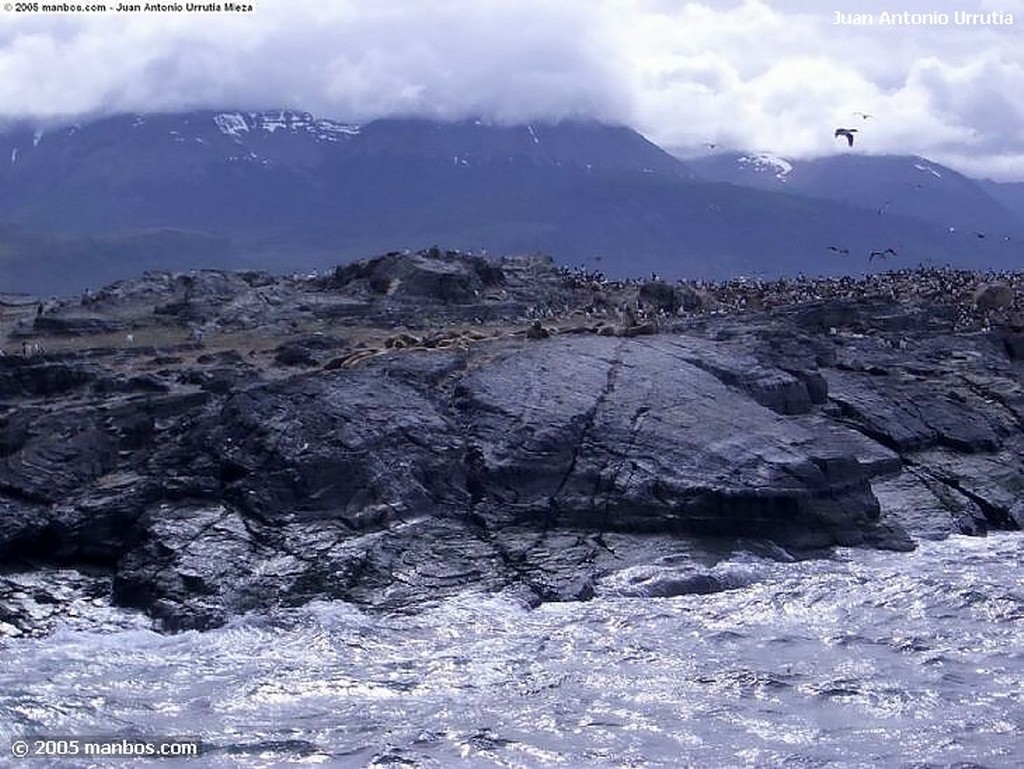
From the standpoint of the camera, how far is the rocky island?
104 ft

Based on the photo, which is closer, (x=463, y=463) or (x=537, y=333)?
(x=463, y=463)

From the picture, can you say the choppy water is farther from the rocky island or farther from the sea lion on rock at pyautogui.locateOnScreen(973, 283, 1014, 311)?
the sea lion on rock at pyautogui.locateOnScreen(973, 283, 1014, 311)

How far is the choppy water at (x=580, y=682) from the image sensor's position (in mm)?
23906

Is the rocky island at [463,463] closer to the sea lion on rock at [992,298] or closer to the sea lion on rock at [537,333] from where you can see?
the sea lion on rock at [537,333]

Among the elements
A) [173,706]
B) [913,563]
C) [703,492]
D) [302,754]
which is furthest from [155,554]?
[913,563]

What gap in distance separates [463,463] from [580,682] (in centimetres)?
967

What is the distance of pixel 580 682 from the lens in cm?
2692

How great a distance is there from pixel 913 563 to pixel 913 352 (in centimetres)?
1758

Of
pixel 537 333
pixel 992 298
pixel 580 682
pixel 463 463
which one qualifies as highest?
pixel 992 298

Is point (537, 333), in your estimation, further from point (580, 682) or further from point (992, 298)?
point (992, 298)

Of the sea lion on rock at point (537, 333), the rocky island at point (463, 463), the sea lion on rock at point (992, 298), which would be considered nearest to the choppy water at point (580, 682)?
the rocky island at point (463, 463)

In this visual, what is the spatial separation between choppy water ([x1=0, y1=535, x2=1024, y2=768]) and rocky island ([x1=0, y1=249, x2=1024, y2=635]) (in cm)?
138

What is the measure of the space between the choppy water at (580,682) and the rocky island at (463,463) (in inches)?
54.2

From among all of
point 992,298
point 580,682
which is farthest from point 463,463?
point 992,298
